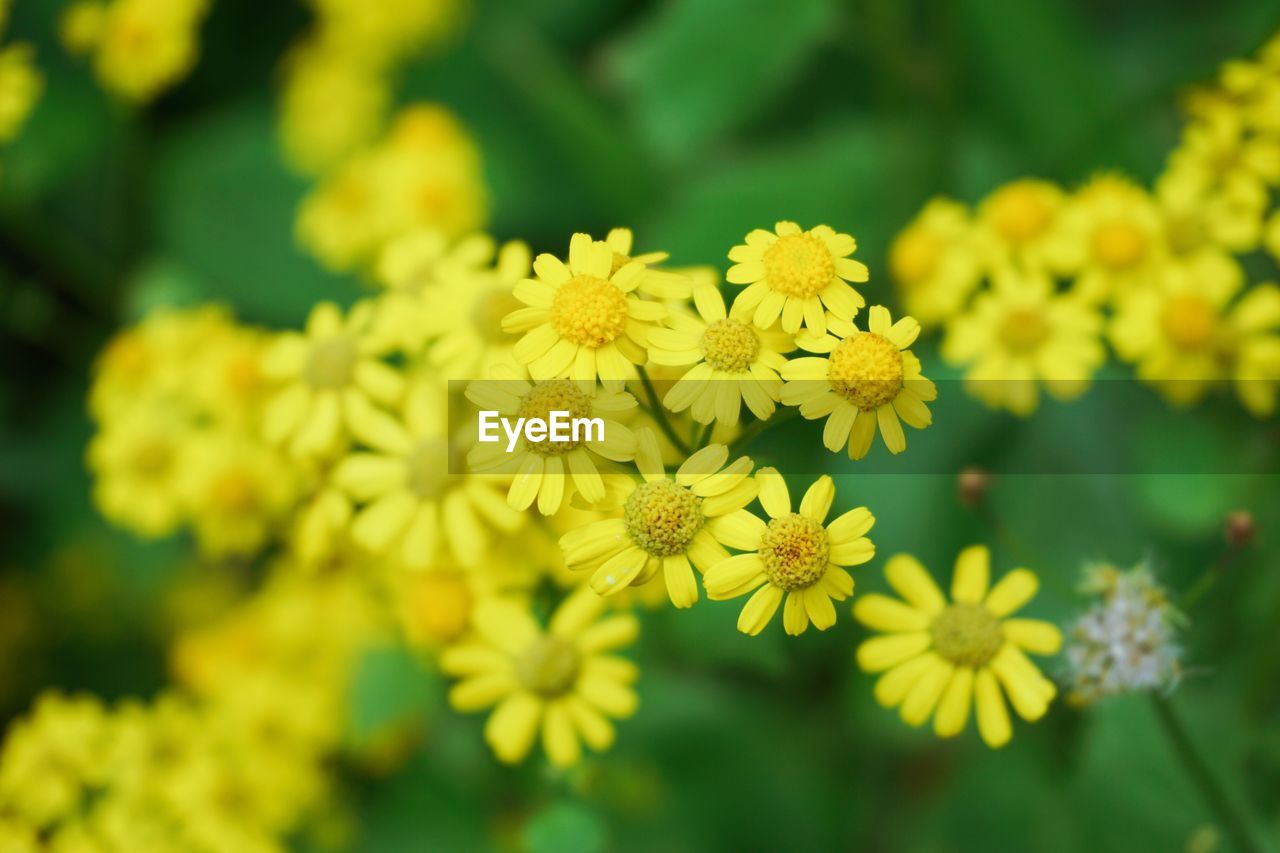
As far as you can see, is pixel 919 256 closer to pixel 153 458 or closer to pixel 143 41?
pixel 153 458

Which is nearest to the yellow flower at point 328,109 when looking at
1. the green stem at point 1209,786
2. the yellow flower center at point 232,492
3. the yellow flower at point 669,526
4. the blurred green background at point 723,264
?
the blurred green background at point 723,264

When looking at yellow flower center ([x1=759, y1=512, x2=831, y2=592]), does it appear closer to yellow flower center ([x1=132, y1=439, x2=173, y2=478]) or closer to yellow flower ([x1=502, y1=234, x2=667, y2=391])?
yellow flower ([x1=502, y1=234, x2=667, y2=391])

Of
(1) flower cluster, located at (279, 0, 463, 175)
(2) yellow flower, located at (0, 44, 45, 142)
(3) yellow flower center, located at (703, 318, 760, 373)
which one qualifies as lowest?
(3) yellow flower center, located at (703, 318, 760, 373)

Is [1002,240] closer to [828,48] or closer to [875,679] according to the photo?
[875,679]

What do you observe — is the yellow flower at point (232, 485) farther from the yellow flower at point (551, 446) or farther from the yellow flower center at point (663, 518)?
the yellow flower center at point (663, 518)

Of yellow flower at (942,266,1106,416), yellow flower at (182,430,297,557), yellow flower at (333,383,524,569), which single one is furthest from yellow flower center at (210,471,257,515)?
yellow flower at (942,266,1106,416)
